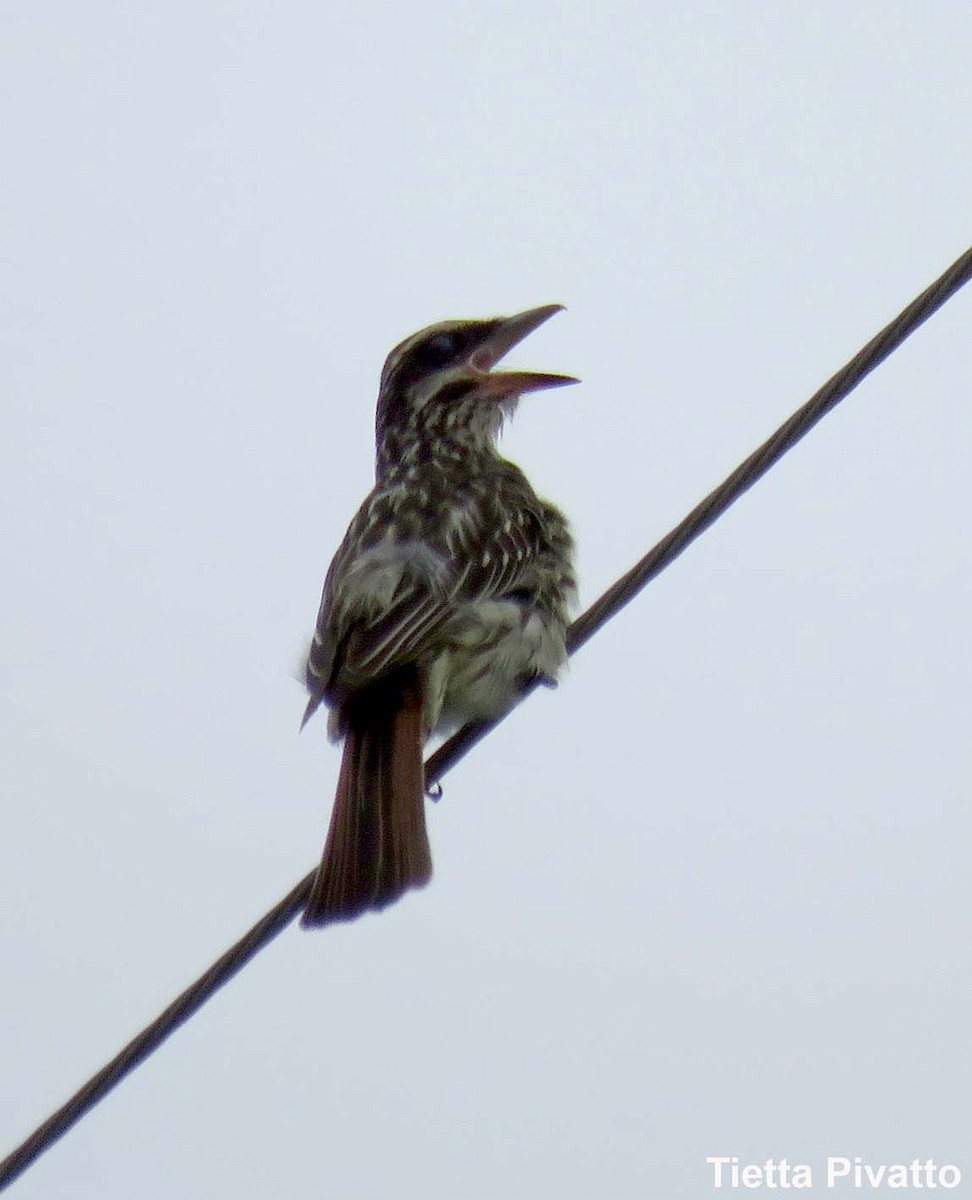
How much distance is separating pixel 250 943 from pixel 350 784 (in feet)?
4.00

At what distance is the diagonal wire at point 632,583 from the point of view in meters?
3.94

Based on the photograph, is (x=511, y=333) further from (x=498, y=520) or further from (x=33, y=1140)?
(x=33, y=1140)

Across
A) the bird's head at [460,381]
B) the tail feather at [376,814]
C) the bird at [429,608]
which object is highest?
the bird's head at [460,381]

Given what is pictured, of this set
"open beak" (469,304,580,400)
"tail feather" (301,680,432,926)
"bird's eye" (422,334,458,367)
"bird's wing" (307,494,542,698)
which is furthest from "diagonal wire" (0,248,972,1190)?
"bird's eye" (422,334,458,367)

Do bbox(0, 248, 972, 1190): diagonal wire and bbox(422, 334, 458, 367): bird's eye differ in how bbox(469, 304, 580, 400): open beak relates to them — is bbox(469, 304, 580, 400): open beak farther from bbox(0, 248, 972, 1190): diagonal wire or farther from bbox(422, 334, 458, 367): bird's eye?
bbox(0, 248, 972, 1190): diagonal wire

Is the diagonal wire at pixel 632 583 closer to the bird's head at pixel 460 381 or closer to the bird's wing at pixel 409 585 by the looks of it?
the bird's wing at pixel 409 585

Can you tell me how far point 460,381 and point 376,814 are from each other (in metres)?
2.18

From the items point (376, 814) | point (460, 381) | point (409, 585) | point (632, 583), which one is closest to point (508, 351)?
point (460, 381)

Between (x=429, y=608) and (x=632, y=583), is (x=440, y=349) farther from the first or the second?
(x=632, y=583)

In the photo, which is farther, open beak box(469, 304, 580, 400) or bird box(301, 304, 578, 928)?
open beak box(469, 304, 580, 400)

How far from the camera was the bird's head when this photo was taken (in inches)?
273

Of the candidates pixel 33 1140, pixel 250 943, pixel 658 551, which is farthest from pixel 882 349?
pixel 33 1140

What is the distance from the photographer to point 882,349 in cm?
429

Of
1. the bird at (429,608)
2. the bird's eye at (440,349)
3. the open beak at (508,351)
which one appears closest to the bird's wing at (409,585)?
the bird at (429,608)
